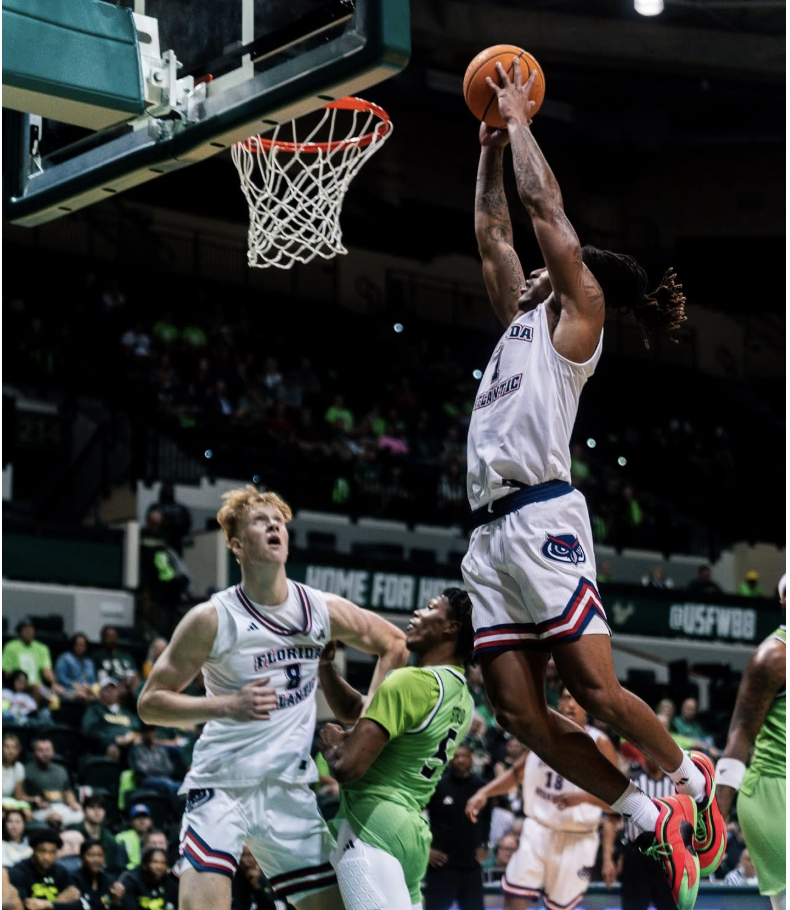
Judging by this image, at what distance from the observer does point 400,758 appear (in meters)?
5.97

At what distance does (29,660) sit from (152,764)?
202 centimetres

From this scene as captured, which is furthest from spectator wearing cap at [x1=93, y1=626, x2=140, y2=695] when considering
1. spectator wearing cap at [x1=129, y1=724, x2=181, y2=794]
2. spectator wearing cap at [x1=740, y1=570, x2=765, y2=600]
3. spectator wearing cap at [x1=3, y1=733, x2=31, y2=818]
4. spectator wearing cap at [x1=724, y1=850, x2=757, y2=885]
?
spectator wearing cap at [x1=740, y1=570, x2=765, y2=600]

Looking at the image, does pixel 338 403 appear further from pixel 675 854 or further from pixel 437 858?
pixel 675 854

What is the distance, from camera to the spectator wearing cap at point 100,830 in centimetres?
1067

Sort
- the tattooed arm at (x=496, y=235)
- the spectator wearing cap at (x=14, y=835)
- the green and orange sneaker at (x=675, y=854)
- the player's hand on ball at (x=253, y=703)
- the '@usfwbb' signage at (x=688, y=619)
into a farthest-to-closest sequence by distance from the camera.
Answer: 1. the '@usfwbb' signage at (x=688, y=619)
2. the spectator wearing cap at (x=14, y=835)
3. the player's hand on ball at (x=253, y=703)
4. the tattooed arm at (x=496, y=235)
5. the green and orange sneaker at (x=675, y=854)

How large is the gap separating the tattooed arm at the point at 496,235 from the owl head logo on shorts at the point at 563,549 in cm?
111

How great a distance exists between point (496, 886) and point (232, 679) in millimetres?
6595

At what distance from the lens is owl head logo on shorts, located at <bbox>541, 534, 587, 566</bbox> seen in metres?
5.14

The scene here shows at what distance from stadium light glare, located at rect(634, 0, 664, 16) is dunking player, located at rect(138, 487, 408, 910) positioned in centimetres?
1746

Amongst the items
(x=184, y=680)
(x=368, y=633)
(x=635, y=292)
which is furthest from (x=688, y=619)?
(x=635, y=292)

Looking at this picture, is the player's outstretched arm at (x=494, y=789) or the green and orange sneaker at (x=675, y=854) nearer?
the green and orange sneaker at (x=675, y=854)

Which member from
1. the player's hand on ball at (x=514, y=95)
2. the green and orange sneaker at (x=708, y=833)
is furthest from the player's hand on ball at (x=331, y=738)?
the player's hand on ball at (x=514, y=95)

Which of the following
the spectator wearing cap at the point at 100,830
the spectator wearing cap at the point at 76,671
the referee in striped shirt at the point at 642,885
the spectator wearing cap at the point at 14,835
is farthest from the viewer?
the spectator wearing cap at the point at 76,671

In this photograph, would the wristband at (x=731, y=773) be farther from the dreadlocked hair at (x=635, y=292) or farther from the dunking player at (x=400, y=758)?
the dreadlocked hair at (x=635, y=292)
